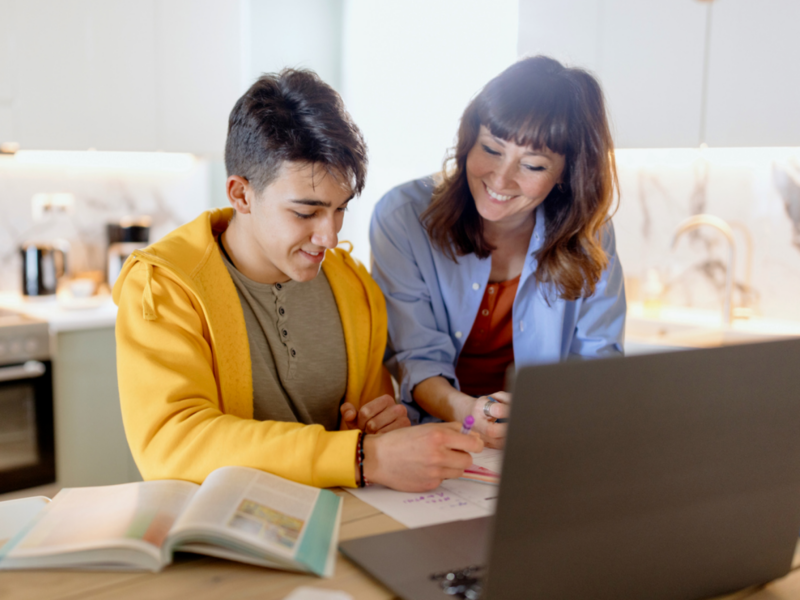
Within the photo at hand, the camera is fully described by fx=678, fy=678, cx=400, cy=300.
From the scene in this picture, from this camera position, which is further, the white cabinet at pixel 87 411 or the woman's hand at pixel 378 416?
A: the white cabinet at pixel 87 411

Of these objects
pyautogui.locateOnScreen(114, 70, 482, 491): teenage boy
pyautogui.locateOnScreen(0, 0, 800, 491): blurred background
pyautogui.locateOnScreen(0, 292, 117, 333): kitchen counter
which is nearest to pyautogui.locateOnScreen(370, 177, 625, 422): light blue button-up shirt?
pyautogui.locateOnScreen(114, 70, 482, 491): teenage boy

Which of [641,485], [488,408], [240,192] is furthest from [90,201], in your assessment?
[641,485]

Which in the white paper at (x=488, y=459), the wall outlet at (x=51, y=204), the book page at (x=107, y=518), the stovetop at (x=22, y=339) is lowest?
the stovetop at (x=22, y=339)

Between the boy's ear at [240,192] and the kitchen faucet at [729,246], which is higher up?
the boy's ear at [240,192]

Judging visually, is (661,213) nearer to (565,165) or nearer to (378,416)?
(565,165)

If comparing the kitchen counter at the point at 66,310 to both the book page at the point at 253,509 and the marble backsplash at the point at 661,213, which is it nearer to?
the marble backsplash at the point at 661,213

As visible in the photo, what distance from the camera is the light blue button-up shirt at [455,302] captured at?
1563 mm

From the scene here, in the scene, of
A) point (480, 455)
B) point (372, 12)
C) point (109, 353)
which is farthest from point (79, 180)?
point (480, 455)

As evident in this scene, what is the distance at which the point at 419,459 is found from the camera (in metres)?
0.99

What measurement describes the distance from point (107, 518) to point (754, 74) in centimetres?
227

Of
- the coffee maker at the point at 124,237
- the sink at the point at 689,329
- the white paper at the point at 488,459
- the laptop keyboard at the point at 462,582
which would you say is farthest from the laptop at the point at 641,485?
the coffee maker at the point at 124,237

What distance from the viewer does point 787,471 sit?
2.42 feet

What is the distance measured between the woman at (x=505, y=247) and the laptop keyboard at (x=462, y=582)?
64 cm

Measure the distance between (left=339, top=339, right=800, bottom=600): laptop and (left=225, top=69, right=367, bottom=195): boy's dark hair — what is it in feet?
2.30
